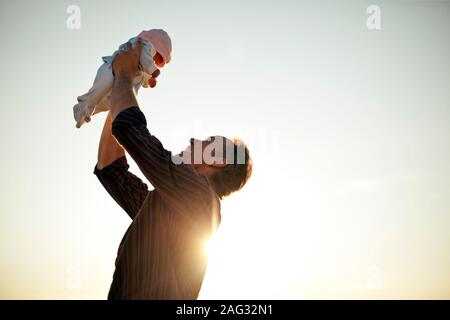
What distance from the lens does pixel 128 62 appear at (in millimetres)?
1903

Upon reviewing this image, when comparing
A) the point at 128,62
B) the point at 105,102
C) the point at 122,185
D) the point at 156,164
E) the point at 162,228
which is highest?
the point at 128,62

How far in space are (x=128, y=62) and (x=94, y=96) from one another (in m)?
0.40

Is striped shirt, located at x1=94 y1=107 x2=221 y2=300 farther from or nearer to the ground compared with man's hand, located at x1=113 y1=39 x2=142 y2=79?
nearer to the ground

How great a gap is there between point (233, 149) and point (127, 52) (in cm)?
86

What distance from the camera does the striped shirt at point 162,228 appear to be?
67.0 inches

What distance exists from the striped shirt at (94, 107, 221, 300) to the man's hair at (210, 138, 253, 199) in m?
0.39

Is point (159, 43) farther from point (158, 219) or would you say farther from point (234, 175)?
point (158, 219)

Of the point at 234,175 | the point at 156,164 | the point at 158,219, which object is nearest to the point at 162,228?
the point at 158,219

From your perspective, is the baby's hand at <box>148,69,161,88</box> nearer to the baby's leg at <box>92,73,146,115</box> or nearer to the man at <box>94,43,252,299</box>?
the baby's leg at <box>92,73,146,115</box>

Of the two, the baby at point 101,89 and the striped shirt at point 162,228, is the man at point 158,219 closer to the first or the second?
the striped shirt at point 162,228

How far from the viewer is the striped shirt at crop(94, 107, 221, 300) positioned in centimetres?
170

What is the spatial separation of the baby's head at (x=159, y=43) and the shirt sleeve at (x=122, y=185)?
705mm

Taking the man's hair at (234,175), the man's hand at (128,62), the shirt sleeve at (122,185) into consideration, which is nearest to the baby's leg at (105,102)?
the man's hand at (128,62)

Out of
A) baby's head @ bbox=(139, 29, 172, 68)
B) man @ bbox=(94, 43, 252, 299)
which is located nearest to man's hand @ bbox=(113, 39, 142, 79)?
man @ bbox=(94, 43, 252, 299)
